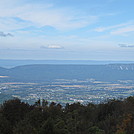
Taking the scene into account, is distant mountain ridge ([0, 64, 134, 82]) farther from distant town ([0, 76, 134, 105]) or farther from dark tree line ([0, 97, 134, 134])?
dark tree line ([0, 97, 134, 134])

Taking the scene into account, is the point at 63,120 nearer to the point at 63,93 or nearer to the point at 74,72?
the point at 63,93

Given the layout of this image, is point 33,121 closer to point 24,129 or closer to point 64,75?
point 24,129

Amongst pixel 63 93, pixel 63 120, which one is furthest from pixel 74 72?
pixel 63 120

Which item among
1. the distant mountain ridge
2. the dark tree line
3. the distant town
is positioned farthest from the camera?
the distant mountain ridge

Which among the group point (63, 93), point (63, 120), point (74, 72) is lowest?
point (63, 93)

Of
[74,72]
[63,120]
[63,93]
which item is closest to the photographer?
[63,120]

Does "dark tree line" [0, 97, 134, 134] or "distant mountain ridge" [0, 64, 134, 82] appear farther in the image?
"distant mountain ridge" [0, 64, 134, 82]

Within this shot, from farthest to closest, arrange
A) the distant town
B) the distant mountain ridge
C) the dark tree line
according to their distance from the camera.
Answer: the distant mountain ridge → the distant town → the dark tree line

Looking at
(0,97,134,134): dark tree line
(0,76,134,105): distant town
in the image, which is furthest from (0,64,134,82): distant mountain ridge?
(0,97,134,134): dark tree line
